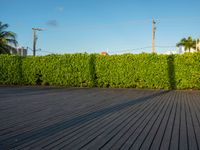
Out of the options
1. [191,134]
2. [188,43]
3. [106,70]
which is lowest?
[191,134]

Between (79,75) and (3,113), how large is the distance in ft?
39.7

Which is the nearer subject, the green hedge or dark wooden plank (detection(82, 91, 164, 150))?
dark wooden plank (detection(82, 91, 164, 150))

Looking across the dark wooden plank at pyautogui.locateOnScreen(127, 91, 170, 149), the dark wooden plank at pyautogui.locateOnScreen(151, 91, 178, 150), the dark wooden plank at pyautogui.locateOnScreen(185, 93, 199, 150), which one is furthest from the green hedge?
the dark wooden plank at pyautogui.locateOnScreen(151, 91, 178, 150)

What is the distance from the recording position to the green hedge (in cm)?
1789

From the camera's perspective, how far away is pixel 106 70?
64.0 ft

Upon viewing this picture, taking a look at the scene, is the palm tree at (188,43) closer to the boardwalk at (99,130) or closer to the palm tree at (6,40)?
the palm tree at (6,40)

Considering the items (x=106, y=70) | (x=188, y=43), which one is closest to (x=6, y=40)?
(x=106, y=70)

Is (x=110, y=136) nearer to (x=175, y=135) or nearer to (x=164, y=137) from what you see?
(x=164, y=137)

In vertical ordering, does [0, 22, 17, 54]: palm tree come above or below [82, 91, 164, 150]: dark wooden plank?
above

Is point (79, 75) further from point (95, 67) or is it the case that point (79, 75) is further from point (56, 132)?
point (56, 132)

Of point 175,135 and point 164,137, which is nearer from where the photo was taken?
point 164,137

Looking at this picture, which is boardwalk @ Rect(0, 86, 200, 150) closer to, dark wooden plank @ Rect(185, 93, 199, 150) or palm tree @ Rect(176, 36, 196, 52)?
dark wooden plank @ Rect(185, 93, 199, 150)

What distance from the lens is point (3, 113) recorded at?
807cm

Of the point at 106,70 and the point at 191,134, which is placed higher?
the point at 106,70
